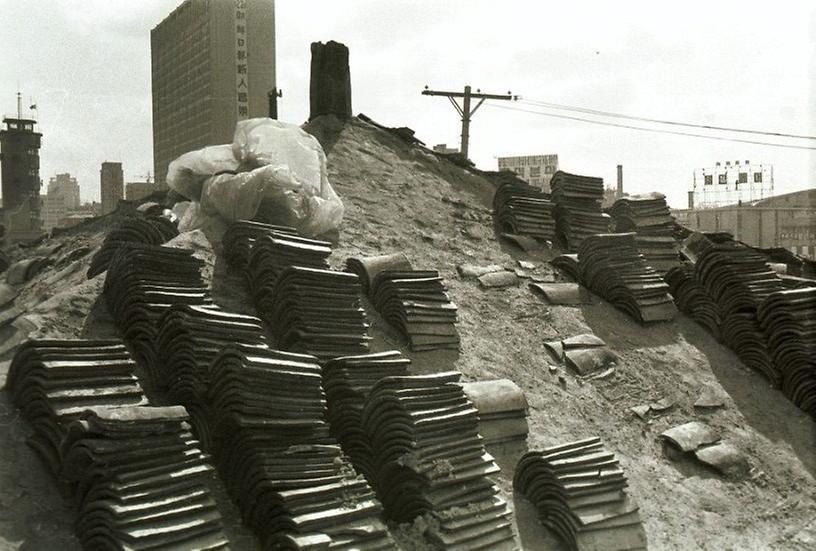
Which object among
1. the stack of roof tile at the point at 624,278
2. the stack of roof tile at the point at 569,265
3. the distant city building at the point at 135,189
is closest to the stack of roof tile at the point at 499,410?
the stack of roof tile at the point at 624,278

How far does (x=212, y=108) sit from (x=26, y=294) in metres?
6.33

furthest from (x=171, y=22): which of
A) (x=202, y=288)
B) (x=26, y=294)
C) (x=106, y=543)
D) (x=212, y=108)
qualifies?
(x=106, y=543)

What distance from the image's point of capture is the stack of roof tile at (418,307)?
9508 mm

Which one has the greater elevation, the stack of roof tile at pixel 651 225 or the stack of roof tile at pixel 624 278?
the stack of roof tile at pixel 651 225

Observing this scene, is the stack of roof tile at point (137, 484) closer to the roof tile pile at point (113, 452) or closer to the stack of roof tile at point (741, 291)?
the roof tile pile at point (113, 452)

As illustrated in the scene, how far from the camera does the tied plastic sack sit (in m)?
10.2

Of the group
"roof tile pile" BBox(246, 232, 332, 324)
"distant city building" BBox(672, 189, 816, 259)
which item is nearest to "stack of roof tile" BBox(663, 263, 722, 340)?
"roof tile pile" BBox(246, 232, 332, 324)

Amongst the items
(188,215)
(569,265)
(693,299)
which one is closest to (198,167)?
(188,215)

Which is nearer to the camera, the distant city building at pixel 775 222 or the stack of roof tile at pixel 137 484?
the stack of roof tile at pixel 137 484

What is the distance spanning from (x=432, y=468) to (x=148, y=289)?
351cm

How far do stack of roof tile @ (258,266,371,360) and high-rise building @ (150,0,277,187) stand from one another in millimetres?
8956

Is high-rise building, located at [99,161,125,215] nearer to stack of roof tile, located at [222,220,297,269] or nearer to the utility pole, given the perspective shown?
the utility pole

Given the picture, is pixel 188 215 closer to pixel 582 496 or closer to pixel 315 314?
pixel 315 314

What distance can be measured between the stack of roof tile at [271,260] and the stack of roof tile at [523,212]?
536 cm
